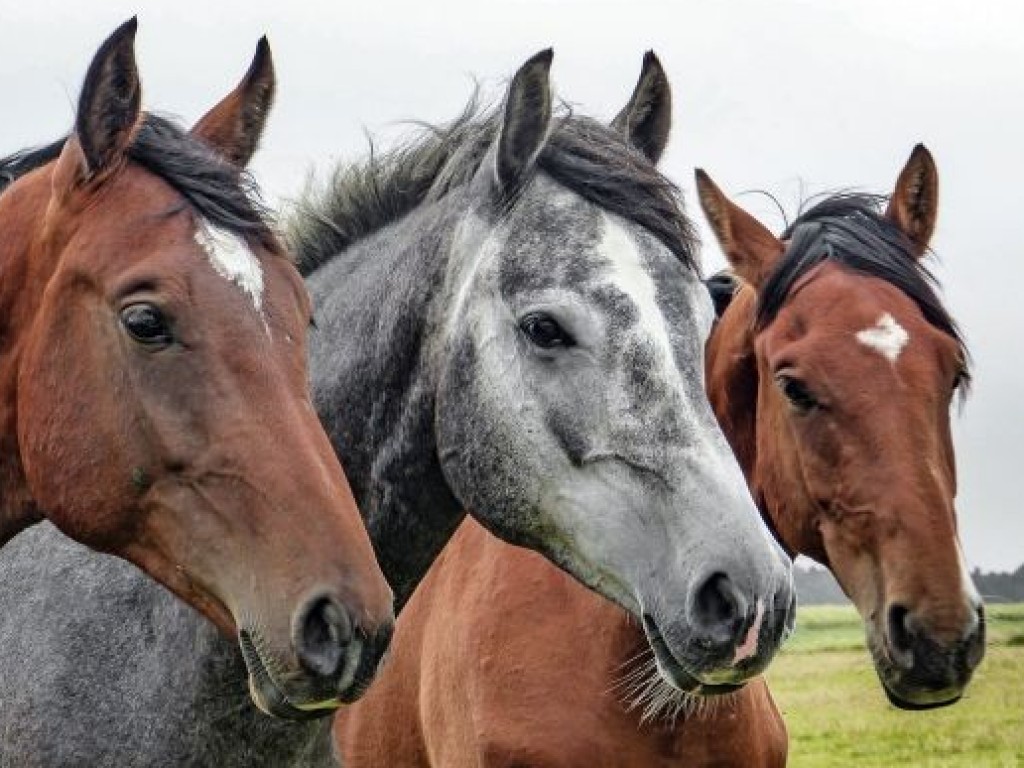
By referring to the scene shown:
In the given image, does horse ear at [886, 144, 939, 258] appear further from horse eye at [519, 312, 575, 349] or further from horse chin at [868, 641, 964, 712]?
horse eye at [519, 312, 575, 349]

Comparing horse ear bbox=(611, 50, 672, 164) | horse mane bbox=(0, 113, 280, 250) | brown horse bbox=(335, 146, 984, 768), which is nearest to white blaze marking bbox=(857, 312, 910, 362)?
brown horse bbox=(335, 146, 984, 768)

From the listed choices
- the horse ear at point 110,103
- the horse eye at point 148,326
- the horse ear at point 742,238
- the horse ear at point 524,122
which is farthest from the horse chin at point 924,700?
the horse ear at point 110,103

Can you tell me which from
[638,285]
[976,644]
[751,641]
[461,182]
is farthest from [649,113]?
[751,641]

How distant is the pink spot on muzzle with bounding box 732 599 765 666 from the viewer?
4.69 meters

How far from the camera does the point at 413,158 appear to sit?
645cm

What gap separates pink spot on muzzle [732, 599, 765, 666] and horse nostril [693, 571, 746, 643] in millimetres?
36

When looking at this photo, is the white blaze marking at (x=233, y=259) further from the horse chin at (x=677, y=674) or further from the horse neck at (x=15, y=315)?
the horse chin at (x=677, y=674)

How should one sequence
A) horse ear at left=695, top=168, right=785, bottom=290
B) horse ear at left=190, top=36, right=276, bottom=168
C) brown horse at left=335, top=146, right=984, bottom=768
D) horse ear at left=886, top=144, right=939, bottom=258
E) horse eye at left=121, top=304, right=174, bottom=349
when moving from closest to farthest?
1. horse eye at left=121, top=304, right=174, bottom=349
2. horse ear at left=190, top=36, right=276, bottom=168
3. brown horse at left=335, top=146, right=984, bottom=768
4. horse ear at left=695, top=168, right=785, bottom=290
5. horse ear at left=886, top=144, right=939, bottom=258

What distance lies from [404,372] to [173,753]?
146cm

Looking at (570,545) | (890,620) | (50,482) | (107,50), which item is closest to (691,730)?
(890,620)

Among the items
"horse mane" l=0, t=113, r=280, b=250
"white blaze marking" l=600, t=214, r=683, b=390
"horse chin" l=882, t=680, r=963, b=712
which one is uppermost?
"horse mane" l=0, t=113, r=280, b=250

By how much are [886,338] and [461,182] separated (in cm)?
191

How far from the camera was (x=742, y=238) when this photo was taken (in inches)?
302

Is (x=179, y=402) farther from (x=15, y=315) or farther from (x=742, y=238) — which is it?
(x=742, y=238)
